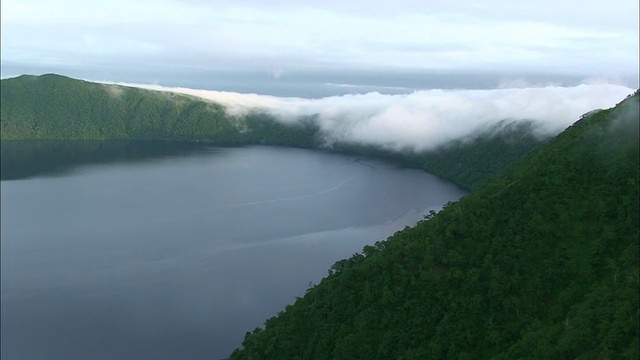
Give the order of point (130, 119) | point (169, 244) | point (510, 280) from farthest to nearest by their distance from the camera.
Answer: point (130, 119)
point (169, 244)
point (510, 280)

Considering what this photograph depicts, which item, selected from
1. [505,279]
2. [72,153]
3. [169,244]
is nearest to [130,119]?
[72,153]

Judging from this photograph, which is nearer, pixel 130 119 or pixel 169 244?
pixel 169 244

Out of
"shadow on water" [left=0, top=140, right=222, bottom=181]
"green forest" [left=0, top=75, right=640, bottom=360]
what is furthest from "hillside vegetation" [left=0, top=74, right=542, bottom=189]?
"green forest" [left=0, top=75, right=640, bottom=360]

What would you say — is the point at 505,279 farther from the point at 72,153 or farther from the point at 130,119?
the point at 130,119

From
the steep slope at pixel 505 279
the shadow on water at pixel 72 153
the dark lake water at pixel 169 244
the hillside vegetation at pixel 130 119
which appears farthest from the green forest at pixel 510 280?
the hillside vegetation at pixel 130 119

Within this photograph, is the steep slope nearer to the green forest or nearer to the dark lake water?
the green forest
